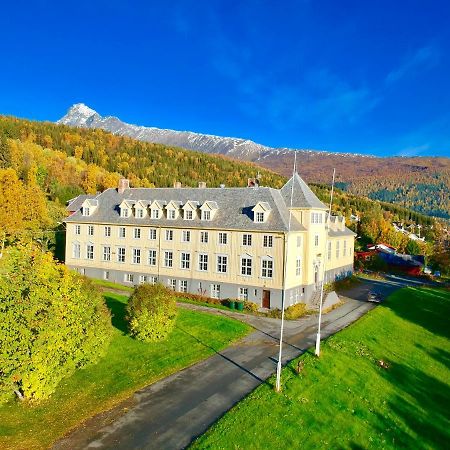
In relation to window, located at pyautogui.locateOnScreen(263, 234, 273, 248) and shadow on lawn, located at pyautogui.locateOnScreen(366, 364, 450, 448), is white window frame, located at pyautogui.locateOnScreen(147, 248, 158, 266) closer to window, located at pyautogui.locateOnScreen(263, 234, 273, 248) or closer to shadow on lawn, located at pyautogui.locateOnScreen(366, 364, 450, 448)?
window, located at pyautogui.locateOnScreen(263, 234, 273, 248)

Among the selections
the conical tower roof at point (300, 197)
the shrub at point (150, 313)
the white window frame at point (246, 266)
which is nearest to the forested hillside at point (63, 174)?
the white window frame at point (246, 266)

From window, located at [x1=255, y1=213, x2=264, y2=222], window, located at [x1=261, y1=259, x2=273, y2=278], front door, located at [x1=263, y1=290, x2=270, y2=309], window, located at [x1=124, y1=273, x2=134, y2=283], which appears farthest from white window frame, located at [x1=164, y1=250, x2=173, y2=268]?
front door, located at [x1=263, y1=290, x2=270, y2=309]

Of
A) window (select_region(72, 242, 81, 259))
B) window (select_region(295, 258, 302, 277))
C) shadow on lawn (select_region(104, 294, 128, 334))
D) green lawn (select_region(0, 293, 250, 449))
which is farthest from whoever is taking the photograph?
window (select_region(72, 242, 81, 259))

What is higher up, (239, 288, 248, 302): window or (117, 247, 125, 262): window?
(117, 247, 125, 262): window

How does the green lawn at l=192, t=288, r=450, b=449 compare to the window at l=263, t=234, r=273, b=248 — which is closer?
the green lawn at l=192, t=288, r=450, b=449

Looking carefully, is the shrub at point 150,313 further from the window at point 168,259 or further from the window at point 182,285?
the window at point 168,259

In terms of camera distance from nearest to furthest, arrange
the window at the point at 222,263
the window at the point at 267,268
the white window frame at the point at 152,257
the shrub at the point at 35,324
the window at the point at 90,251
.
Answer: the shrub at the point at 35,324 → the window at the point at 267,268 → the window at the point at 222,263 → the white window frame at the point at 152,257 → the window at the point at 90,251

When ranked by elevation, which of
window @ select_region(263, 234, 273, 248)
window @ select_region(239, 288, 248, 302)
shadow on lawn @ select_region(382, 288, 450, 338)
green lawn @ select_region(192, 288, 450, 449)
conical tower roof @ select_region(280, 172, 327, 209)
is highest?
conical tower roof @ select_region(280, 172, 327, 209)

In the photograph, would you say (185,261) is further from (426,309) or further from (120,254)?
(426,309)
